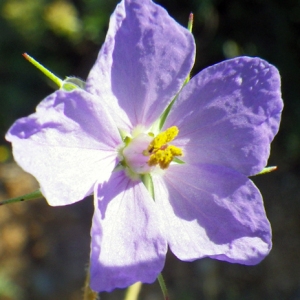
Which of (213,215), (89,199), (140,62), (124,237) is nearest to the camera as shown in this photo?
(124,237)

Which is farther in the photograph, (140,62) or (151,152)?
(151,152)

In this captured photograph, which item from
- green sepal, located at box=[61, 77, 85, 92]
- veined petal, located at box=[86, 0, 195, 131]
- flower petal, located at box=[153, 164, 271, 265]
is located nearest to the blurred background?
flower petal, located at box=[153, 164, 271, 265]

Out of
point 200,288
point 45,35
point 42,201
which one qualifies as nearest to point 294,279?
point 200,288

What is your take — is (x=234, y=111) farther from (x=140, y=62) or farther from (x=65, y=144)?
(x=65, y=144)

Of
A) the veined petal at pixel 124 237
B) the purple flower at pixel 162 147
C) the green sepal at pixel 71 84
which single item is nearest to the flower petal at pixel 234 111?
the purple flower at pixel 162 147

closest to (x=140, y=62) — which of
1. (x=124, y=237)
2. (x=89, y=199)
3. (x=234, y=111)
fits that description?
(x=234, y=111)

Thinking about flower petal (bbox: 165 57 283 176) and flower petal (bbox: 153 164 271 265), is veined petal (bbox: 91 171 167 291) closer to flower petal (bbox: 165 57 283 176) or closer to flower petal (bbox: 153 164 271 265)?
flower petal (bbox: 153 164 271 265)
